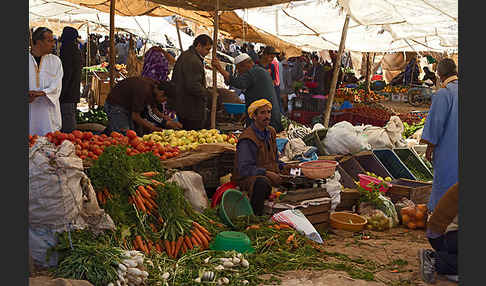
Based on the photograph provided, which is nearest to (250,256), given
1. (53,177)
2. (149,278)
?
(149,278)

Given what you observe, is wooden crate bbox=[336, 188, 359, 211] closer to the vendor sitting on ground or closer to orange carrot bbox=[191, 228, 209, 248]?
orange carrot bbox=[191, 228, 209, 248]

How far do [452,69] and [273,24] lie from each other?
8.20 meters

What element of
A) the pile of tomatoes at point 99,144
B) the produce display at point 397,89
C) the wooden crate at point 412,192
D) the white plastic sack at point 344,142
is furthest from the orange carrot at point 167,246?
the produce display at point 397,89

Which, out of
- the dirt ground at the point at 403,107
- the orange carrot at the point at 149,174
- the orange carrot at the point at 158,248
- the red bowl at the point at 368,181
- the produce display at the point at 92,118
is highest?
the dirt ground at the point at 403,107

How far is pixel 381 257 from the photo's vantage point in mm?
4758

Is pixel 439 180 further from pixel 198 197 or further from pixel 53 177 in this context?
pixel 53 177

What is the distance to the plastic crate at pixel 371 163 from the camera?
7.27 m

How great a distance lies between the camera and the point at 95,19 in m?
15.7

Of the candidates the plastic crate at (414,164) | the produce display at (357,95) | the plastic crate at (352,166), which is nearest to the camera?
the plastic crate at (352,166)

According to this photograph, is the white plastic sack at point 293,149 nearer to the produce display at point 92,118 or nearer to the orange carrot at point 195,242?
the orange carrot at point 195,242

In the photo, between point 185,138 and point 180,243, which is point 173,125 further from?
point 180,243

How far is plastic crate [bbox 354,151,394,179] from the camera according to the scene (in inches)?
286

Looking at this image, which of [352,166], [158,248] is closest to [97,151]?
[158,248]

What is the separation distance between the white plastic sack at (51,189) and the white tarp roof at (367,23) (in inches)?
268
